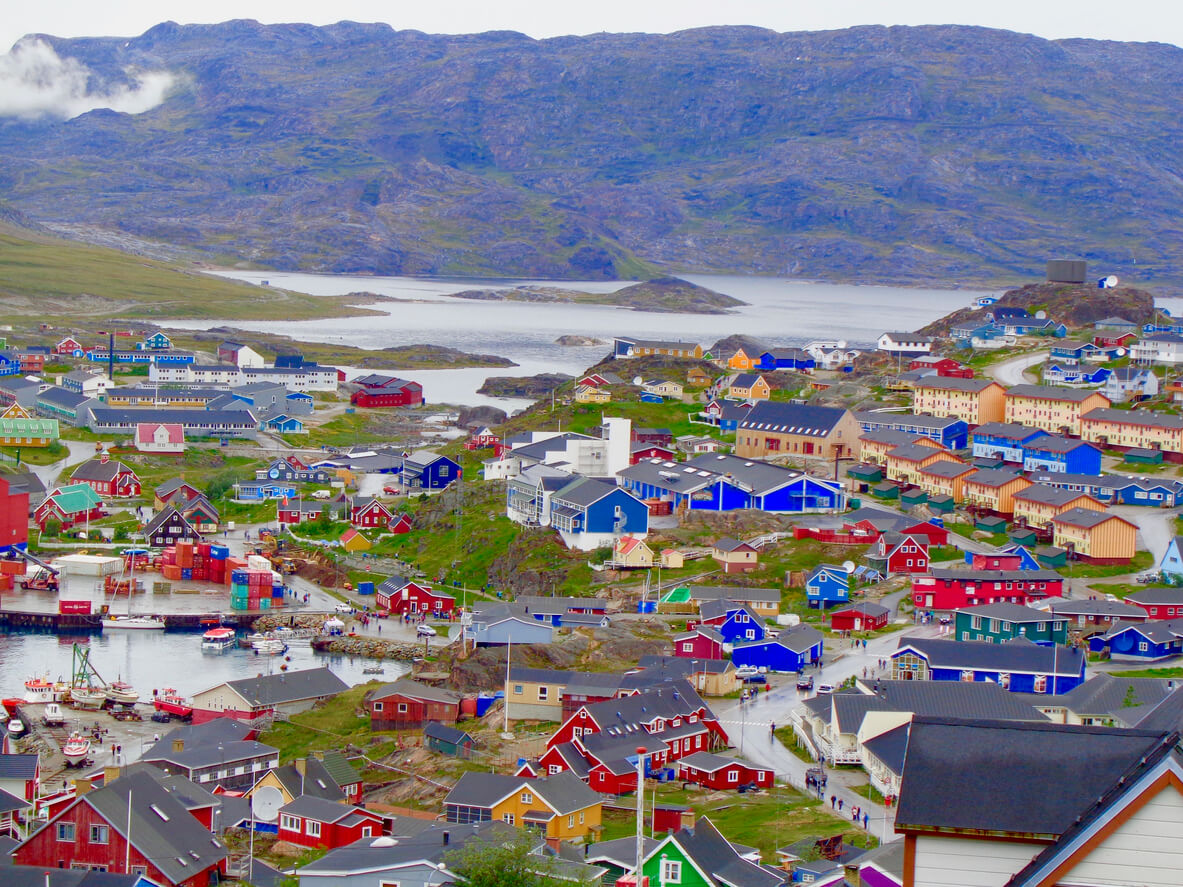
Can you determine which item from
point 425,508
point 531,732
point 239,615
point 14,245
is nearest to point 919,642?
point 531,732

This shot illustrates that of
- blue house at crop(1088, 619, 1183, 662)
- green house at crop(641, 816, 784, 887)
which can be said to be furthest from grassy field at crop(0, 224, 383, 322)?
green house at crop(641, 816, 784, 887)

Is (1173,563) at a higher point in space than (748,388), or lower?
lower

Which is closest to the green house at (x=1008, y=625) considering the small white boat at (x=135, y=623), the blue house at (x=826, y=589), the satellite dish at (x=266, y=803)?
the blue house at (x=826, y=589)

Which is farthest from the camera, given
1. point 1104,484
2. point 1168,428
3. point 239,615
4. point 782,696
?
point 1168,428

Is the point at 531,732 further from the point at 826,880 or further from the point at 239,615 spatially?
the point at 239,615

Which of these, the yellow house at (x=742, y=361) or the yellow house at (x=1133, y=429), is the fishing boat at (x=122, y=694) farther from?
the yellow house at (x=742, y=361)

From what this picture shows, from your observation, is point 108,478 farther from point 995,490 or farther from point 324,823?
point 324,823

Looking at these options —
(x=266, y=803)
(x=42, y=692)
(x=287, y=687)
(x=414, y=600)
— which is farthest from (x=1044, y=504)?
(x=42, y=692)
